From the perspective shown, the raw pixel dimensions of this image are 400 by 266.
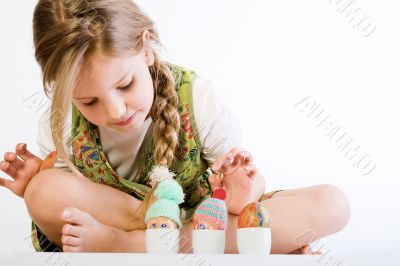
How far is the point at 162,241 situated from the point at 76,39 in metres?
0.36

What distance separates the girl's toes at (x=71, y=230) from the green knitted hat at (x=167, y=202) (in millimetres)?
108

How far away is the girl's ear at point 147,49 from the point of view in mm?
1169

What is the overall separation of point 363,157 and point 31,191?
0.92 m

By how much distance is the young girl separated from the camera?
3.48 ft

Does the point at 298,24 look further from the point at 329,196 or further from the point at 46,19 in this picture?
the point at 46,19

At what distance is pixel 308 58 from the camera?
1798 millimetres

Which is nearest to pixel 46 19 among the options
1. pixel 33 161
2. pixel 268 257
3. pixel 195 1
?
pixel 33 161

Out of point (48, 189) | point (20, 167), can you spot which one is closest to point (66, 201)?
point (48, 189)

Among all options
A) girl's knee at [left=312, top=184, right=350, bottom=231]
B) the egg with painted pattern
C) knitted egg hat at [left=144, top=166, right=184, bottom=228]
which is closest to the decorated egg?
knitted egg hat at [left=144, top=166, right=184, bottom=228]

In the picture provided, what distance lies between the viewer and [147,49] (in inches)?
46.3

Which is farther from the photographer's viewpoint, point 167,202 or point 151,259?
point 167,202

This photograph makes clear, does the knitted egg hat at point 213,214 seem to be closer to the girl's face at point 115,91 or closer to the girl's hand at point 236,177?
the girl's hand at point 236,177

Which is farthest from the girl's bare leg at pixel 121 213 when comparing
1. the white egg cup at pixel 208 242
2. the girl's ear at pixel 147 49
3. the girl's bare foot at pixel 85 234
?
the girl's ear at pixel 147 49

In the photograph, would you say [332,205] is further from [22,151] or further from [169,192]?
[22,151]
